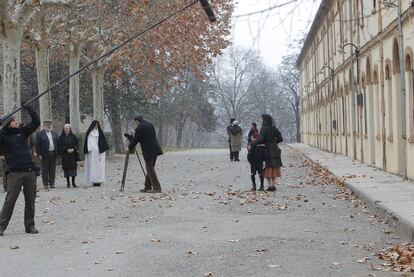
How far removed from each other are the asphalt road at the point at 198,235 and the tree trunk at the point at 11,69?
716cm

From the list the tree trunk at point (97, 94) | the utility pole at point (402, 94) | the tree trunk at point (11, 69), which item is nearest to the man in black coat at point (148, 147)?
the utility pole at point (402, 94)

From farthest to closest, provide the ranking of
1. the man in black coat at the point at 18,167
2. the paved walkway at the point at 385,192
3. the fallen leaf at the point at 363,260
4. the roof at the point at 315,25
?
the man in black coat at the point at 18,167
the paved walkway at the point at 385,192
the roof at the point at 315,25
the fallen leaf at the point at 363,260

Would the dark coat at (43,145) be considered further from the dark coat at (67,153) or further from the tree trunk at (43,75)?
the tree trunk at (43,75)


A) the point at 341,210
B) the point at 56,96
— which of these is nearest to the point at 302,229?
the point at 341,210

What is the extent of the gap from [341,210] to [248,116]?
322 ft

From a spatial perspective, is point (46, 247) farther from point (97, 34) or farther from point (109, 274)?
point (97, 34)

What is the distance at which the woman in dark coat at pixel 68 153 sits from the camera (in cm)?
2052

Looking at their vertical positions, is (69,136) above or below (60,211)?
above

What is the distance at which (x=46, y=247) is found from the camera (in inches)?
392

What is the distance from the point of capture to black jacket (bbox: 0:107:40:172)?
11.6m

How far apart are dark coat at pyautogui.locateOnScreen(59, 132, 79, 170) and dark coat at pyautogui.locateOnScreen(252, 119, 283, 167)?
553cm

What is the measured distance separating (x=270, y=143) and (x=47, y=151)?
6.16 metres

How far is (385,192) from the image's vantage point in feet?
51.3

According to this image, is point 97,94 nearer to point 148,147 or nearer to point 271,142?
point 148,147
